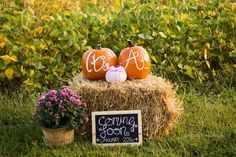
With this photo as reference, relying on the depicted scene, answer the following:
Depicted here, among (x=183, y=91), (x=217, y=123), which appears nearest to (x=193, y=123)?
(x=217, y=123)

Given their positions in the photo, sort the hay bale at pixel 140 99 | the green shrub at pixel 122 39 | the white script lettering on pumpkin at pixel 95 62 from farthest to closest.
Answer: the green shrub at pixel 122 39 → the white script lettering on pumpkin at pixel 95 62 → the hay bale at pixel 140 99

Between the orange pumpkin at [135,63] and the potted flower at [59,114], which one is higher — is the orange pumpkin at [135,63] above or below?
above

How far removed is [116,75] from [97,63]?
200 mm

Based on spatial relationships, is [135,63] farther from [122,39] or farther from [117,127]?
[122,39]

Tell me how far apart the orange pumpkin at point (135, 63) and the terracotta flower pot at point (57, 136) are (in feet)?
2.10

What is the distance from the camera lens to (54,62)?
15.9 ft

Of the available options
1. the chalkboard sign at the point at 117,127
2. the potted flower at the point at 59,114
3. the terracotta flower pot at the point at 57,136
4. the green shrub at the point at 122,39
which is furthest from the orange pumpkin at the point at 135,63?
the green shrub at the point at 122,39

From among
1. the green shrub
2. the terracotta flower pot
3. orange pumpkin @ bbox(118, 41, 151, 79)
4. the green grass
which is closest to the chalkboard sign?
the green grass

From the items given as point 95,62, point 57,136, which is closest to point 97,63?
point 95,62

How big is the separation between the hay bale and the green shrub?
981 mm

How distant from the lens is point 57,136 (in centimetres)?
373

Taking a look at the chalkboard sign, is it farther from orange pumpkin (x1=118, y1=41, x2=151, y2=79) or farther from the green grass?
orange pumpkin (x1=118, y1=41, x2=151, y2=79)

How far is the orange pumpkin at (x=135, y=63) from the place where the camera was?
3908 mm

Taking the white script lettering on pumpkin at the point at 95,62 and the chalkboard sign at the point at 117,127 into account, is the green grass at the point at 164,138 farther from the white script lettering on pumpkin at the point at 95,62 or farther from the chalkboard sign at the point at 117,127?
the white script lettering on pumpkin at the point at 95,62
